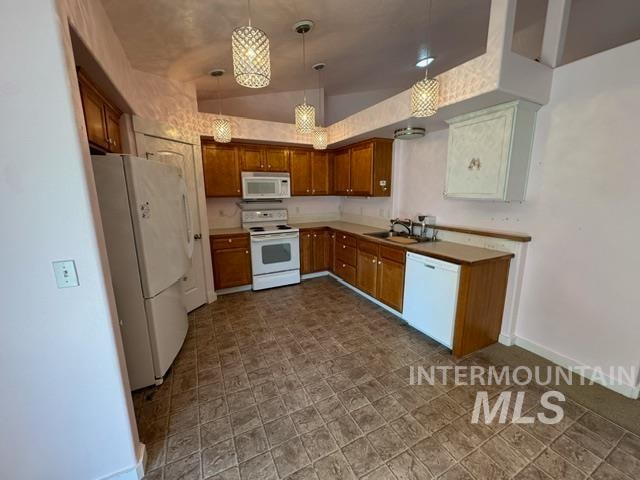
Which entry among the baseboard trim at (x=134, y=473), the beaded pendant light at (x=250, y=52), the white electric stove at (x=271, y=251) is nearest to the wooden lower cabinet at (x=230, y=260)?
the white electric stove at (x=271, y=251)

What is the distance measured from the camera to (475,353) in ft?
8.18

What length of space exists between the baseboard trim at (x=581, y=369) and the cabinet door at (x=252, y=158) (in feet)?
12.7

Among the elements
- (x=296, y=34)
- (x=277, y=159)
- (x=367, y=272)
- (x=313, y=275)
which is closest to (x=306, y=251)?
(x=313, y=275)

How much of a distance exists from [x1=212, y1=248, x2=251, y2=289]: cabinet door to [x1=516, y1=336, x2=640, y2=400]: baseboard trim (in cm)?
341

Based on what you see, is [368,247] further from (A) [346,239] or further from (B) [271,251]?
(B) [271,251]

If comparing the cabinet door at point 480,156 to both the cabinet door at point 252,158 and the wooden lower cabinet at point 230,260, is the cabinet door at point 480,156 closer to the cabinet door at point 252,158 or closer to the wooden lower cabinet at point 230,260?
the cabinet door at point 252,158

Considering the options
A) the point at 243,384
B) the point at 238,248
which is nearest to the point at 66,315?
the point at 243,384

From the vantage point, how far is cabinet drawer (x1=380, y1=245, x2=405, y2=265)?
2.95 meters

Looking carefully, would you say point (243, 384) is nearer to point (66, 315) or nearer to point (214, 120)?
point (66, 315)

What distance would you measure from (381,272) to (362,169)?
1594 millimetres

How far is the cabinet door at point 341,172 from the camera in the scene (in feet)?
13.8

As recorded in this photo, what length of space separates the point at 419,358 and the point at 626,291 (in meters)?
1.61

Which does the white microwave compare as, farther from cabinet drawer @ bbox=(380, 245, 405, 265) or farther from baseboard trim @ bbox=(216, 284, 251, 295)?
cabinet drawer @ bbox=(380, 245, 405, 265)

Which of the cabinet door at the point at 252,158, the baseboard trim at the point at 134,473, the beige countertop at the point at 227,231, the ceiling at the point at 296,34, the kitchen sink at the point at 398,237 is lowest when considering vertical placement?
the baseboard trim at the point at 134,473
